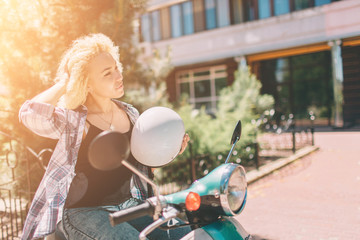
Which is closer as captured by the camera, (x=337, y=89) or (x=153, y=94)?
(x=153, y=94)

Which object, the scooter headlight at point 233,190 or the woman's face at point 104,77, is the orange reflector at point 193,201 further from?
the woman's face at point 104,77

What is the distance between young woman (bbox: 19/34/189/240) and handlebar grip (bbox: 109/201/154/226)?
0.39m

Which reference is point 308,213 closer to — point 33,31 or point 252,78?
point 33,31

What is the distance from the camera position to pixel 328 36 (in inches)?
589

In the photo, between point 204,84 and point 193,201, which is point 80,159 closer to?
point 193,201

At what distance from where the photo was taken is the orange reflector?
1433 mm

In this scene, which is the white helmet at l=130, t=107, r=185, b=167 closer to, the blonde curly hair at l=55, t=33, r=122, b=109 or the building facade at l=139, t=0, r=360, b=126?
the blonde curly hair at l=55, t=33, r=122, b=109

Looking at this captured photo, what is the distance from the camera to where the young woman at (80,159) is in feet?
5.69

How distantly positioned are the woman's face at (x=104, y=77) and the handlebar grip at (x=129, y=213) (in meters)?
0.88

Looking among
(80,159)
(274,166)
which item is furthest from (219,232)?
(274,166)

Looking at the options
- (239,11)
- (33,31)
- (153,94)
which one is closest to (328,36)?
(239,11)

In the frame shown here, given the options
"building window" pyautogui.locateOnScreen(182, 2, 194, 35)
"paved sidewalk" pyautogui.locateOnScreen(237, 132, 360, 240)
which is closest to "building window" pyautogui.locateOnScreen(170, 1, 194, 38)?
"building window" pyautogui.locateOnScreen(182, 2, 194, 35)

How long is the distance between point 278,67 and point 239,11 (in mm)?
3981

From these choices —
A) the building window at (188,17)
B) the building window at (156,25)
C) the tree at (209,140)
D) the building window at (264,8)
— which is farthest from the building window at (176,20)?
the tree at (209,140)
